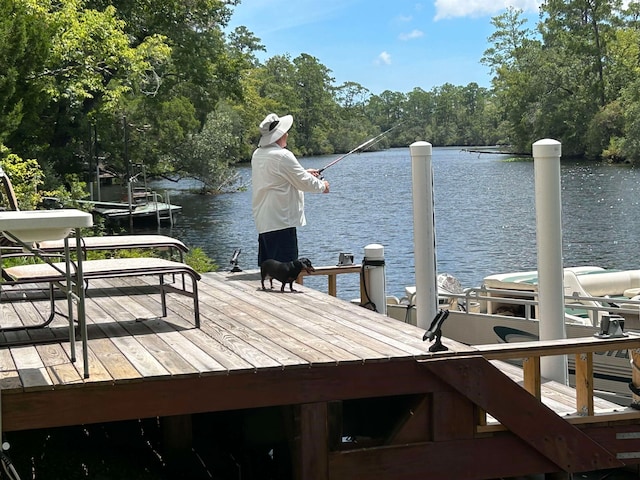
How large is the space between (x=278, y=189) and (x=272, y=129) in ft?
1.67

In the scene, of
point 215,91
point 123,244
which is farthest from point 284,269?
point 215,91

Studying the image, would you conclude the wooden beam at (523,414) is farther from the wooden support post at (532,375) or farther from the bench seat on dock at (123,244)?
the bench seat on dock at (123,244)

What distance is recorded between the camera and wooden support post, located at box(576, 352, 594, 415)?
5543mm

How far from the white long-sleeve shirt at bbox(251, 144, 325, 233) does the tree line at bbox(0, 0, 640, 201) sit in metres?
3.90

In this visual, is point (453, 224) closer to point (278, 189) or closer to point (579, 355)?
point (278, 189)

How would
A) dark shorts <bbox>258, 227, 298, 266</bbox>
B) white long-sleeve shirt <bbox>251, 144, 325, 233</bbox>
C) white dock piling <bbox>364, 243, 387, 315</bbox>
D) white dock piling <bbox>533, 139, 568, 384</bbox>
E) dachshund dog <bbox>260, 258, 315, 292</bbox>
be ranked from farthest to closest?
white dock piling <bbox>364, 243, 387, 315</bbox>, dark shorts <bbox>258, 227, 298, 266</bbox>, white long-sleeve shirt <bbox>251, 144, 325, 233</bbox>, dachshund dog <bbox>260, 258, 315, 292</bbox>, white dock piling <bbox>533, 139, 568, 384</bbox>

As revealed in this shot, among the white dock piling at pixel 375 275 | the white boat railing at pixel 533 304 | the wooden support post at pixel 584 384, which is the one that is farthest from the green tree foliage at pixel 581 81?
the wooden support post at pixel 584 384

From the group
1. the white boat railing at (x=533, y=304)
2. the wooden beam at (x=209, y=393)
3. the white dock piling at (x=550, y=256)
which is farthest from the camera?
the white boat railing at (x=533, y=304)

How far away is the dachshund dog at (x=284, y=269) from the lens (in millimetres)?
7523

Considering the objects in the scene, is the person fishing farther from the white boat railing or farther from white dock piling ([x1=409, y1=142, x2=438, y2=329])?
the white boat railing

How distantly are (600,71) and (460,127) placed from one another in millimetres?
61535

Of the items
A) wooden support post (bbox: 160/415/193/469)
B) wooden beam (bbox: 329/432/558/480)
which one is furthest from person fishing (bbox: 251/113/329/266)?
wooden beam (bbox: 329/432/558/480)

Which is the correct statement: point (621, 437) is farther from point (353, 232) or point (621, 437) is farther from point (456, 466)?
point (353, 232)

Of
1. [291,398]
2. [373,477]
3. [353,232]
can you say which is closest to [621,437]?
[373,477]
